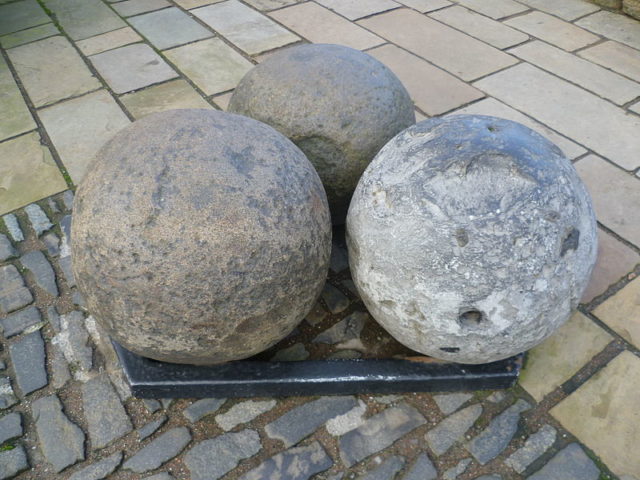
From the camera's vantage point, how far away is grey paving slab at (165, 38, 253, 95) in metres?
4.57

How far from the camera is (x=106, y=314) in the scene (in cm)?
212

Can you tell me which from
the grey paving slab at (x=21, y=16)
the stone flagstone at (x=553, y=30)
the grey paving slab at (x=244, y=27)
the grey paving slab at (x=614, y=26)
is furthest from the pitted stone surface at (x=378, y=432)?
the grey paving slab at (x=21, y=16)

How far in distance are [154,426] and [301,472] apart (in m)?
0.66

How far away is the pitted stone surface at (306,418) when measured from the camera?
2412mm

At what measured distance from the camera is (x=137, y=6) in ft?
19.0

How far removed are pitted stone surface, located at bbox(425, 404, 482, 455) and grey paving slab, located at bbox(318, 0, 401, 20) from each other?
13.5ft

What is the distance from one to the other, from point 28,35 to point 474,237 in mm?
5008

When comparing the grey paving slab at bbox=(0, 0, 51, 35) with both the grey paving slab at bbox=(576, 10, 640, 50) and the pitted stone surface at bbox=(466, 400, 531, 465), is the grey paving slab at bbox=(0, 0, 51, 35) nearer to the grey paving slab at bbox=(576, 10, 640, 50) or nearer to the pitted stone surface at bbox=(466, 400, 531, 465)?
the grey paving slab at bbox=(576, 10, 640, 50)

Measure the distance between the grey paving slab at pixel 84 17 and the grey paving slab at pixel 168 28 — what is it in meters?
0.22

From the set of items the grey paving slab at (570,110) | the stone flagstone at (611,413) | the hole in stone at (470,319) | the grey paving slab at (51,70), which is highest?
the hole in stone at (470,319)

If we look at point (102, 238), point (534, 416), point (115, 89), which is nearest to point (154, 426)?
point (102, 238)

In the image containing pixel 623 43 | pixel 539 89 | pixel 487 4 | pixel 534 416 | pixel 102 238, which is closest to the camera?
pixel 102 238

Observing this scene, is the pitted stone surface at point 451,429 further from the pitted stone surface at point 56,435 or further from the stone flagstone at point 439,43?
the stone flagstone at point 439,43

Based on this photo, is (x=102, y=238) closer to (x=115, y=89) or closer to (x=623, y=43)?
(x=115, y=89)
